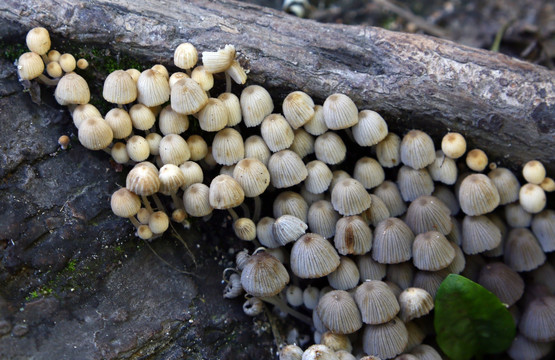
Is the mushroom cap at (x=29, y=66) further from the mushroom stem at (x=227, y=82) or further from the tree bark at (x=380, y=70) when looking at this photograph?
the mushroom stem at (x=227, y=82)

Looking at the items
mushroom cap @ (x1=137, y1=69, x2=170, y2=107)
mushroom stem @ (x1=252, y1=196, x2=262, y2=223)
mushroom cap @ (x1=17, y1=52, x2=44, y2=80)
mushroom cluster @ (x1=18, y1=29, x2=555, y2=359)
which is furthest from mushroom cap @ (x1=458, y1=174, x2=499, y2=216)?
mushroom cap @ (x1=17, y1=52, x2=44, y2=80)

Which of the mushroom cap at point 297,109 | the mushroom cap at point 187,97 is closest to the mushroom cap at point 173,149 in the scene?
the mushroom cap at point 187,97

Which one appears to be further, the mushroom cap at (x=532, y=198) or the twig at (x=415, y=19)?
the twig at (x=415, y=19)

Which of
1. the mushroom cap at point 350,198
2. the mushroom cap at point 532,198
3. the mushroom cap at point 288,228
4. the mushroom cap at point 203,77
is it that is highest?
the mushroom cap at point 203,77

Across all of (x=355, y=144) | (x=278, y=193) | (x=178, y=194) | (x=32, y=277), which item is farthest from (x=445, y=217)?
(x=32, y=277)

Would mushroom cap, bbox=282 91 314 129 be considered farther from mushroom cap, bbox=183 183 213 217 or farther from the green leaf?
the green leaf

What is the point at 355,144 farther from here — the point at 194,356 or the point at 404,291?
the point at 194,356
